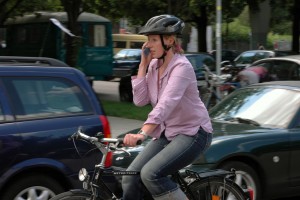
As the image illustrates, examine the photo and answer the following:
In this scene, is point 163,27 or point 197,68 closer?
point 163,27

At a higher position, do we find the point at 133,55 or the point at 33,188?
the point at 33,188

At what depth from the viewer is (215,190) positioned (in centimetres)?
430

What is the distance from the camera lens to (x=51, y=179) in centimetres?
487

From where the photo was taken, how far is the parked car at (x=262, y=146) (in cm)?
573

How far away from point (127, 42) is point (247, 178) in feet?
95.6

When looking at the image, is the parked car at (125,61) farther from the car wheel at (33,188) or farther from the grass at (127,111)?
the car wheel at (33,188)

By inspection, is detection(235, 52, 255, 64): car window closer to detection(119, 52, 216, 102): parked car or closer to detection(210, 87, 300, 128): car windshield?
detection(119, 52, 216, 102): parked car

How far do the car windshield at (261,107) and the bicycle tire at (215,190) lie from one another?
81.3 inches

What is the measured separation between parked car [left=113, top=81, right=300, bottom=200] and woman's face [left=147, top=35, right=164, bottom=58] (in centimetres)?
194

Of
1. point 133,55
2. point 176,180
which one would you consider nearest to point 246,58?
point 133,55

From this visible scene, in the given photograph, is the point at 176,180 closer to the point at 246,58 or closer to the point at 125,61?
the point at 246,58

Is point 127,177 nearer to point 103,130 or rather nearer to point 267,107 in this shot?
point 103,130

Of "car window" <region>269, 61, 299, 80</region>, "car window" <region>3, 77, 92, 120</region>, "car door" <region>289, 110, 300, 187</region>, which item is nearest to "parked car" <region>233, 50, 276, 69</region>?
"car window" <region>269, 61, 299, 80</region>

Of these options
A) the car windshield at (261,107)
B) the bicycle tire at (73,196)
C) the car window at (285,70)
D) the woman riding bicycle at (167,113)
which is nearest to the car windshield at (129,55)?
the car window at (285,70)
